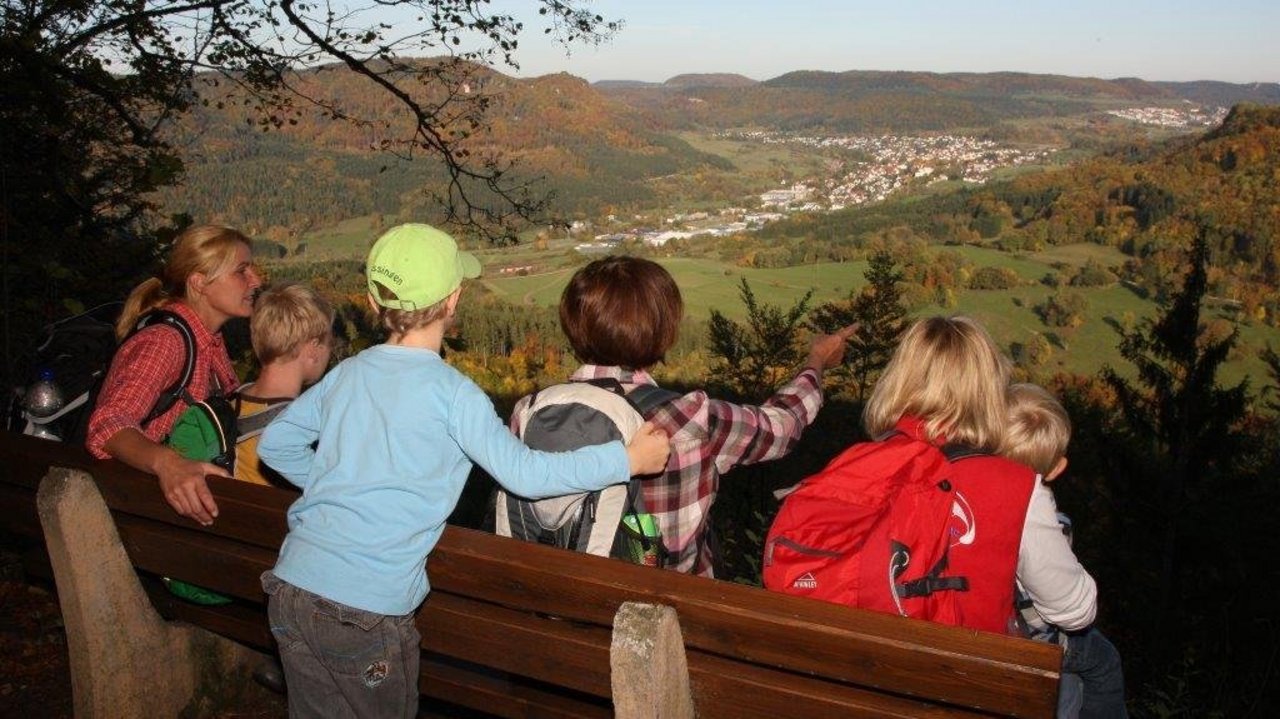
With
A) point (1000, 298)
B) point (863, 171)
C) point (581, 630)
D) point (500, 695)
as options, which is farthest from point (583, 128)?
point (581, 630)

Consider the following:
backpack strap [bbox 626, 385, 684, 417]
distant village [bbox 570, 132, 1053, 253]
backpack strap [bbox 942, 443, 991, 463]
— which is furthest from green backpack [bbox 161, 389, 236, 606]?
distant village [bbox 570, 132, 1053, 253]

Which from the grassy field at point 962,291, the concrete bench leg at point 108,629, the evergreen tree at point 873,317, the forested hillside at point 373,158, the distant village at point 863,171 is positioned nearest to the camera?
the concrete bench leg at point 108,629

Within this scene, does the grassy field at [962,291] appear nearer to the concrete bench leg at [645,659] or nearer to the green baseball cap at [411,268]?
the green baseball cap at [411,268]

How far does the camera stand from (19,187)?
21.7ft

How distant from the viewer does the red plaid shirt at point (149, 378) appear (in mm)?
2590

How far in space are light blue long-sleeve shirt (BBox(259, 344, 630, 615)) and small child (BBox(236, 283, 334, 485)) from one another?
2.47ft

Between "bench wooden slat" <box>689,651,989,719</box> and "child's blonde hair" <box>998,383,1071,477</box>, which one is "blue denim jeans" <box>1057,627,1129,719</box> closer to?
"child's blonde hair" <box>998,383,1071,477</box>

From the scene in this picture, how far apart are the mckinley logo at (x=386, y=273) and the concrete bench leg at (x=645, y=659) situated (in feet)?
2.84

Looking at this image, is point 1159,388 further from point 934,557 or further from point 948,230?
point 948,230

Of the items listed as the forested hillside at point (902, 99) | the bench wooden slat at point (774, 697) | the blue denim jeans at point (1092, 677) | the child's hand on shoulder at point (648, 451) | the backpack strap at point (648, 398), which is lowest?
the blue denim jeans at point (1092, 677)

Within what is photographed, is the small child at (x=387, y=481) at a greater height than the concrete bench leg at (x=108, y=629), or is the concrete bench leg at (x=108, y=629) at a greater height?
the small child at (x=387, y=481)

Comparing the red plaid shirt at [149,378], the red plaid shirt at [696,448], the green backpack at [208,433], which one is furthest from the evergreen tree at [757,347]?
the red plaid shirt at [696,448]

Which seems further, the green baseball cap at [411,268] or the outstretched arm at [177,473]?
the outstretched arm at [177,473]

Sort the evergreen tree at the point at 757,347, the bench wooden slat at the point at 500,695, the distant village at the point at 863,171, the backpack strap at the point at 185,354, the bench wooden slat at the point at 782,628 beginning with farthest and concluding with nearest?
the distant village at the point at 863,171
the evergreen tree at the point at 757,347
the backpack strap at the point at 185,354
the bench wooden slat at the point at 500,695
the bench wooden slat at the point at 782,628
